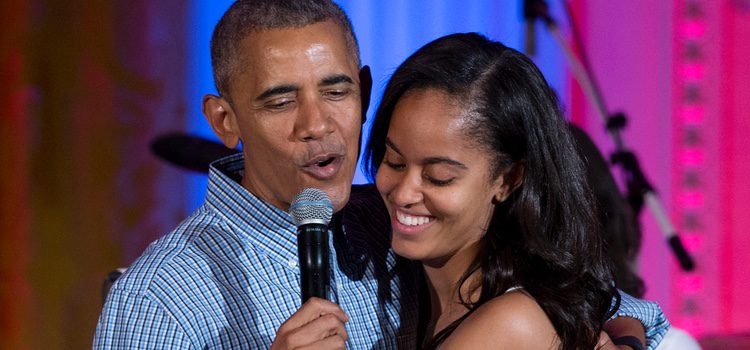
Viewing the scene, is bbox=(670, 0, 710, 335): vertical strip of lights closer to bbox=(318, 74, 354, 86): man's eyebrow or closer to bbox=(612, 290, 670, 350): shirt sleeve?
bbox=(612, 290, 670, 350): shirt sleeve

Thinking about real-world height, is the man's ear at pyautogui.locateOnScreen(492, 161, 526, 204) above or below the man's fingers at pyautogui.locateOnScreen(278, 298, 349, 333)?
above

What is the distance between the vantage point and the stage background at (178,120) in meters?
4.14

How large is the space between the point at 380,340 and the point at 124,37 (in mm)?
2658

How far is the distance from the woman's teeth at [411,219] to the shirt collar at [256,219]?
0.65ft

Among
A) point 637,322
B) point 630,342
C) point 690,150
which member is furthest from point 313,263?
point 690,150

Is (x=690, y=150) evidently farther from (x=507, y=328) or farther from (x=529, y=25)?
(x=507, y=328)

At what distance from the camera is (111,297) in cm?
170

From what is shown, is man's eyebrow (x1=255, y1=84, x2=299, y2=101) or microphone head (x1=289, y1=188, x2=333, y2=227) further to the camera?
man's eyebrow (x1=255, y1=84, x2=299, y2=101)

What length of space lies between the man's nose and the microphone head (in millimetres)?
257

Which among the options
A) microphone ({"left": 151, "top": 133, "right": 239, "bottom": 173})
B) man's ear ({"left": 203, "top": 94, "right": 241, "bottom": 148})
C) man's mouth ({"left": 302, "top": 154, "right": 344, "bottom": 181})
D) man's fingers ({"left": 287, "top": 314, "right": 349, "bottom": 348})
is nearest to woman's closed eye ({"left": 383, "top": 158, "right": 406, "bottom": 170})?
man's mouth ({"left": 302, "top": 154, "right": 344, "bottom": 181})

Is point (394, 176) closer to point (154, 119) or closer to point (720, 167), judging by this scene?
point (154, 119)

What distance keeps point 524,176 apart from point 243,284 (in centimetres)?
51

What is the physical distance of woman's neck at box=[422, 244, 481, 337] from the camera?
1.85 m

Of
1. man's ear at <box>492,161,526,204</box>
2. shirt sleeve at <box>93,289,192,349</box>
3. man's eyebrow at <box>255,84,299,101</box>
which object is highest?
man's eyebrow at <box>255,84,299,101</box>
